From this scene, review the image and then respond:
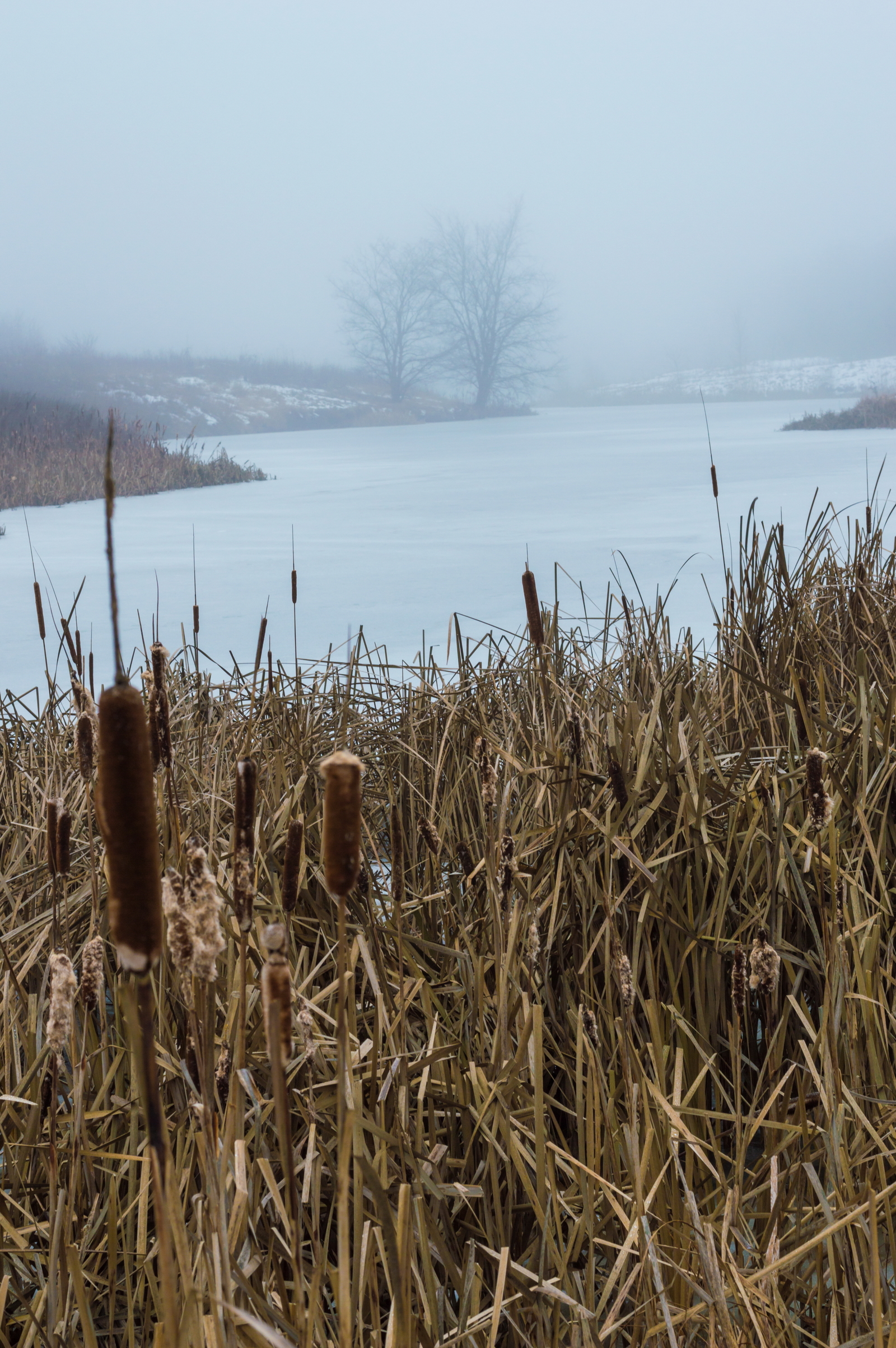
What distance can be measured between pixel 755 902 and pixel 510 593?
342cm

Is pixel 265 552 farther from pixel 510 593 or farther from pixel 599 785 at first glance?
pixel 599 785

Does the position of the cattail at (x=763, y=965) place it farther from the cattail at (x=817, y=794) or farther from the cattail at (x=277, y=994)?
the cattail at (x=277, y=994)

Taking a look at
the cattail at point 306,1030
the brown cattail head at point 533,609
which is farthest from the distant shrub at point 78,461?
the cattail at point 306,1030

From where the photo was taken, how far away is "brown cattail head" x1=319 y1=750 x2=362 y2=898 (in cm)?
32

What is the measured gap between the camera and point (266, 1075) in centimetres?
114

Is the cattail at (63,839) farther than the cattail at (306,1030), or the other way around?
the cattail at (306,1030)

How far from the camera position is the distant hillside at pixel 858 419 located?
1240 centimetres

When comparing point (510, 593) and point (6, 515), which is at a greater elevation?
point (6, 515)

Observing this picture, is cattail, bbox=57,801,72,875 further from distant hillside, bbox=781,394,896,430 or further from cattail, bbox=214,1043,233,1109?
distant hillside, bbox=781,394,896,430

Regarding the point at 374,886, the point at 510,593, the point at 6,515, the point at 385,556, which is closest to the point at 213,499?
the point at 6,515

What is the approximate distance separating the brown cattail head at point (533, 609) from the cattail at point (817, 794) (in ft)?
1.58

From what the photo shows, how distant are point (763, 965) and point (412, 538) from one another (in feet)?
18.7

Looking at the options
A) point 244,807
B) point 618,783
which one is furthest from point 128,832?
point 618,783

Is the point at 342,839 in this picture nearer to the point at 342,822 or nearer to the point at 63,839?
the point at 342,822
